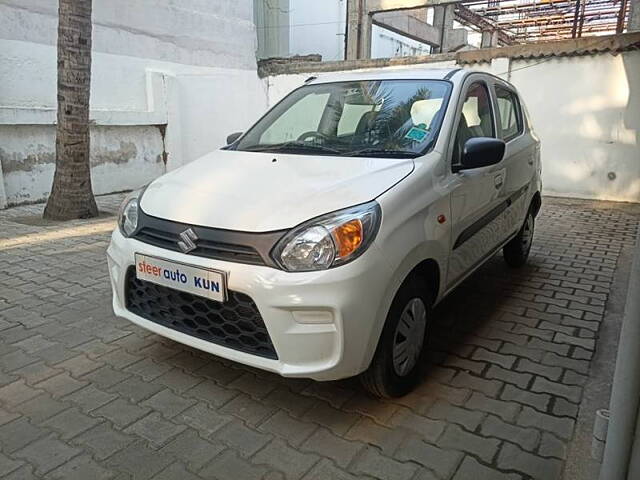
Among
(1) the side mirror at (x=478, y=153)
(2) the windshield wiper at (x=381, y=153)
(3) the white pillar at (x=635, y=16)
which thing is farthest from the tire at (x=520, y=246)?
(3) the white pillar at (x=635, y=16)

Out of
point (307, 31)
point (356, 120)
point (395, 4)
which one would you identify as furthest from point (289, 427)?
point (307, 31)

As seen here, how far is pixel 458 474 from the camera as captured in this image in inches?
77.9

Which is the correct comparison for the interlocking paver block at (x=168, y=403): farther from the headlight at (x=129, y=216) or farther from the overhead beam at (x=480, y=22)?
the overhead beam at (x=480, y=22)

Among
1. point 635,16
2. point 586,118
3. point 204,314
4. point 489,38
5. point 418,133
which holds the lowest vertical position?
point 204,314

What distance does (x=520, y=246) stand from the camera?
15.0ft

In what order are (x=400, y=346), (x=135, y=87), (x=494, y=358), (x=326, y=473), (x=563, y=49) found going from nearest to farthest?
(x=326, y=473)
(x=400, y=346)
(x=494, y=358)
(x=563, y=49)
(x=135, y=87)

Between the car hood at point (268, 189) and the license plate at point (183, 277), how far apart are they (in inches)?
8.5

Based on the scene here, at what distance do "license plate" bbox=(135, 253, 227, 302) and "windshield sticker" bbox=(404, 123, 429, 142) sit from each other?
1399mm

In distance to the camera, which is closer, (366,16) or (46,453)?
(46,453)

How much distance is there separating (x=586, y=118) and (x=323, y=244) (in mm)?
8041

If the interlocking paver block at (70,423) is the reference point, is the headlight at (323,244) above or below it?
above

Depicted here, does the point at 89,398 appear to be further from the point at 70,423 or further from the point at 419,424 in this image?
the point at 419,424

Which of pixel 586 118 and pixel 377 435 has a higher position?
pixel 586 118

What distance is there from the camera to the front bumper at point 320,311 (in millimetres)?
1996
